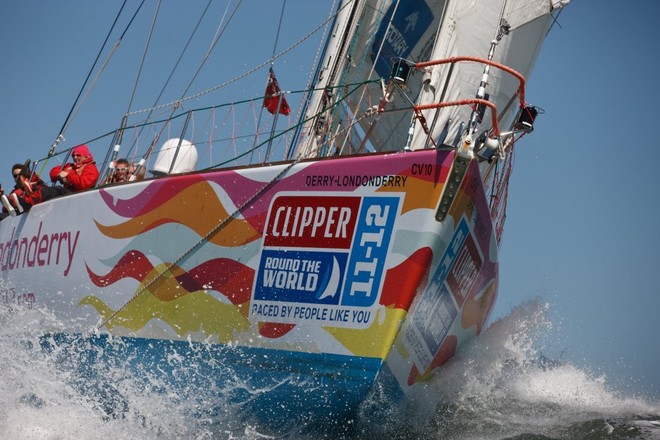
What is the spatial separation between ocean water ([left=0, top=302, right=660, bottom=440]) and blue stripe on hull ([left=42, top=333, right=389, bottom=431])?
0.04 metres

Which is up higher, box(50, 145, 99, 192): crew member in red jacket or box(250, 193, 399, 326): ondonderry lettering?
box(50, 145, 99, 192): crew member in red jacket

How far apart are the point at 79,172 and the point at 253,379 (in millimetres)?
3307

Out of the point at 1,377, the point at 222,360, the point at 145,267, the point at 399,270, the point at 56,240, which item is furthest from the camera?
the point at 56,240

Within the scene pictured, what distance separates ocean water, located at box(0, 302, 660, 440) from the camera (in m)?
6.36

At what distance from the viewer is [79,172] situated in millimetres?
8656

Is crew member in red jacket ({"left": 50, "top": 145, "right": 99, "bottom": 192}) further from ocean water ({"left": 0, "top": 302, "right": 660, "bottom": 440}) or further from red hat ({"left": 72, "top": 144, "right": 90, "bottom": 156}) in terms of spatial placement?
ocean water ({"left": 0, "top": 302, "right": 660, "bottom": 440})

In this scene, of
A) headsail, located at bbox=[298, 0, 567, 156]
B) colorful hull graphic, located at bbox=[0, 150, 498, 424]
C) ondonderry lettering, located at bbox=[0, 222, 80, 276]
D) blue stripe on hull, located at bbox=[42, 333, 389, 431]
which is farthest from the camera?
ondonderry lettering, located at bbox=[0, 222, 80, 276]

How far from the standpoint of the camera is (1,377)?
25.0 ft

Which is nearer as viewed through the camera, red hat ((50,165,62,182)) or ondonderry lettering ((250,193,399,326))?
ondonderry lettering ((250,193,399,326))

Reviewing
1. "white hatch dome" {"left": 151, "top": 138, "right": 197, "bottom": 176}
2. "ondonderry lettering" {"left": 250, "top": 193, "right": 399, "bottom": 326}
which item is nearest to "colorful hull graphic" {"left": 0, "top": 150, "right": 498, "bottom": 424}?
"ondonderry lettering" {"left": 250, "top": 193, "right": 399, "bottom": 326}

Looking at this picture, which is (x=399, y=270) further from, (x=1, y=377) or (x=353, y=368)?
(x=1, y=377)

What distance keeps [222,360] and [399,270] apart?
144 cm

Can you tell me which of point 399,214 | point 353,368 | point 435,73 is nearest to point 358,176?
point 399,214

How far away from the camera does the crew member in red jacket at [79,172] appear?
8.61 meters
